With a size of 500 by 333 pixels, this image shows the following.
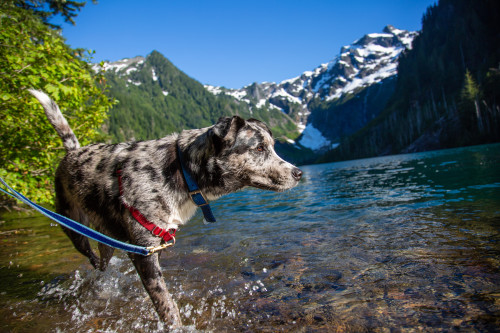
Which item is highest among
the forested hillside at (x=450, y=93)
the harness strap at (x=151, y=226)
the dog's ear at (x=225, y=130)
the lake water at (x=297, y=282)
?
the forested hillside at (x=450, y=93)

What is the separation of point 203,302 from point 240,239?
4.30m

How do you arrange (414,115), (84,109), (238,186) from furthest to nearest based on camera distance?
(414,115) < (84,109) < (238,186)

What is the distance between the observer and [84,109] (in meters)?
10.4

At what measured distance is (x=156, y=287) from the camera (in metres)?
3.55

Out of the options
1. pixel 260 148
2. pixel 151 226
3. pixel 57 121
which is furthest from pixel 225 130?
pixel 57 121

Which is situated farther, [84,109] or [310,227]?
[84,109]

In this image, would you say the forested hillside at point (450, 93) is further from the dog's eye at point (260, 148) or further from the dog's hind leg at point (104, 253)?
the dog's hind leg at point (104, 253)

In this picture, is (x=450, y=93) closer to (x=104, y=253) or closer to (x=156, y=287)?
(x=104, y=253)

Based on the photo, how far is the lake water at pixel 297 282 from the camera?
12.2 ft

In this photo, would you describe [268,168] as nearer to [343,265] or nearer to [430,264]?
[343,265]

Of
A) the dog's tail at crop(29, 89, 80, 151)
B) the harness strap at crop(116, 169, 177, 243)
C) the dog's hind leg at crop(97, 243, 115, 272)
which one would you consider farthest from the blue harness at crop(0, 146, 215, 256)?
the dog's hind leg at crop(97, 243, 115, 272)

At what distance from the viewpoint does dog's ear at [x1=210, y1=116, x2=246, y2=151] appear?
13.1ft

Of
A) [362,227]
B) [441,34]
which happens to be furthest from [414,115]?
[362,227]

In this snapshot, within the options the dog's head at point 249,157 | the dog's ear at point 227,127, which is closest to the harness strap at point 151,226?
the dog's head at point 249,157
